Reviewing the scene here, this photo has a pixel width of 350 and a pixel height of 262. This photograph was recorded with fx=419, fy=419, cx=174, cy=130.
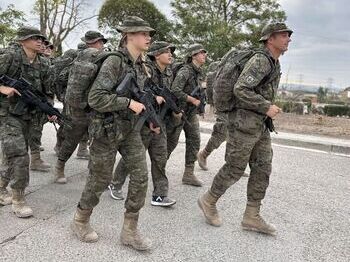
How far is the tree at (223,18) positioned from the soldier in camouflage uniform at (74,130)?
1586cm

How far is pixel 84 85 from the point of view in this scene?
338 cm

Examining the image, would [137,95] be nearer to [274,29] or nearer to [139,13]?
[274,29]

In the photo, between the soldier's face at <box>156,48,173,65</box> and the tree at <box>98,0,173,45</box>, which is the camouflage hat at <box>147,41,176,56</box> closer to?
the soldier's face at <box>156,48,173,65</box>

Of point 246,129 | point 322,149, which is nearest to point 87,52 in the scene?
point 246,129

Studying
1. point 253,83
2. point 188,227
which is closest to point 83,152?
point 188,227

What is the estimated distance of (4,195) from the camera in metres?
4.32

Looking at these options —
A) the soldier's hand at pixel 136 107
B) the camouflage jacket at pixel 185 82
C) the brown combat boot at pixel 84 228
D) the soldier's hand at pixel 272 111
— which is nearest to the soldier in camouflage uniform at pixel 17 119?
the brown combat boot at pixel 84 228

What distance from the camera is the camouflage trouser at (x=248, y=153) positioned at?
3.74 metres

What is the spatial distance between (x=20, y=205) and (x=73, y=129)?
1.14 m

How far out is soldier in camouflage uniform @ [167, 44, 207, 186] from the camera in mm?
5082

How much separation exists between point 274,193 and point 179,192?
1256 millimetres

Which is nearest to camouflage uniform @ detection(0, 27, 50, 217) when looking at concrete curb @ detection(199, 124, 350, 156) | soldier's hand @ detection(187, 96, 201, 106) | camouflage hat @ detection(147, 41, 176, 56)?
camouflage hat @ detection(147, 41, 176, 56)

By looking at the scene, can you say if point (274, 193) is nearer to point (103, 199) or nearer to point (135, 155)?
point (103, 199)

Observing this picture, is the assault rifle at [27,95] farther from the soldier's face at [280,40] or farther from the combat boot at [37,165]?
the soldier's face at [280,40]
